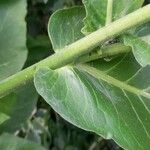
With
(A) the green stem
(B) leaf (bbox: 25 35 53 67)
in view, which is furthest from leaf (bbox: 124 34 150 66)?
(B) leaf (bbox: 25 35 53 67)

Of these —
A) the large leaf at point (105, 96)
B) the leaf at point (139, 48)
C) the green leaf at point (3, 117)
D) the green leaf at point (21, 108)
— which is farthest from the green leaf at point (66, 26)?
the green leaf at point (21, 108)

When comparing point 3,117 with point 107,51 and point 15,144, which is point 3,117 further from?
point 107,51

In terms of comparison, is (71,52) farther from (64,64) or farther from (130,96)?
(130,96)

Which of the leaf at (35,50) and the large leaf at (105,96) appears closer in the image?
the large leaf at (105,96)

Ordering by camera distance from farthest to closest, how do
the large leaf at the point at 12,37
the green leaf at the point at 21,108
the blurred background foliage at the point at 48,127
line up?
the blurred background foliage at the point at 48,127 → the green leaf at the point at 21,108 → the large leaf at the point at 12,37

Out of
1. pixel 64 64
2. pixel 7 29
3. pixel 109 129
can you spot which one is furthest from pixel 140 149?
pixel 7 29

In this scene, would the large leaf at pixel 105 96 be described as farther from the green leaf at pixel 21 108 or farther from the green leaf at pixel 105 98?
the green leaf at pixel 21 108
